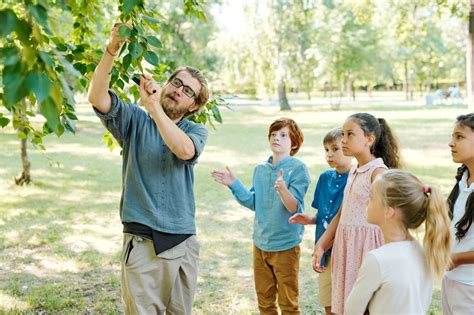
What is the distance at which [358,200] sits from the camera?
9.15ft

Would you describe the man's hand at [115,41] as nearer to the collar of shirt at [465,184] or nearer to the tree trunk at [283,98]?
the collar of shirt at [465,184]

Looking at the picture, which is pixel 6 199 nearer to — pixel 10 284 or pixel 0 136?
pixel 10 284

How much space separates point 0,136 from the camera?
1852 cm

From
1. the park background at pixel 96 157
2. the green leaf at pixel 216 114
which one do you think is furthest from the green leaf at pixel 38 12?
the green leaf at pixel 216 114

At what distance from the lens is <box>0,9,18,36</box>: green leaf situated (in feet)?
4.55

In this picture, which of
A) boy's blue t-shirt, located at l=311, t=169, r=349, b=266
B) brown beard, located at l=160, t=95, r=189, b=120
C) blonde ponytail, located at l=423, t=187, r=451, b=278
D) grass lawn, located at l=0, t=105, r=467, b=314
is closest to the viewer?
blonde ponytail, located at l=423, t=187, r=451, b=278

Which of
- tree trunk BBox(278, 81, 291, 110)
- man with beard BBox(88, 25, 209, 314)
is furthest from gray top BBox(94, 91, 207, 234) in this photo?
tree trunk BBox(278, 81, 291, 110)

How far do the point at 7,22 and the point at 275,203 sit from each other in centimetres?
225

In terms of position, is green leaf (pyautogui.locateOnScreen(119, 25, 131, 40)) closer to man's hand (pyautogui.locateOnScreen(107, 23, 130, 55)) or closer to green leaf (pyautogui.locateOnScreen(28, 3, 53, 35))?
man's hand (pyautogui.locateOnScreen(107, 23, 130, 55))

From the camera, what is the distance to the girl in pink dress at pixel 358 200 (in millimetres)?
2787

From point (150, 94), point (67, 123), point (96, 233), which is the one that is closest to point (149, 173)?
point (150, 94)

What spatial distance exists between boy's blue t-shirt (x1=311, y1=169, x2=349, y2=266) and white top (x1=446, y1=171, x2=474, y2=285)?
0.68 m

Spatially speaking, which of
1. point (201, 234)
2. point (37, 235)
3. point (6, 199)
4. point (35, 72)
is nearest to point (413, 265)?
point (35, 72)

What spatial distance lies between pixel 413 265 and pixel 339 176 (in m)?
1.20
